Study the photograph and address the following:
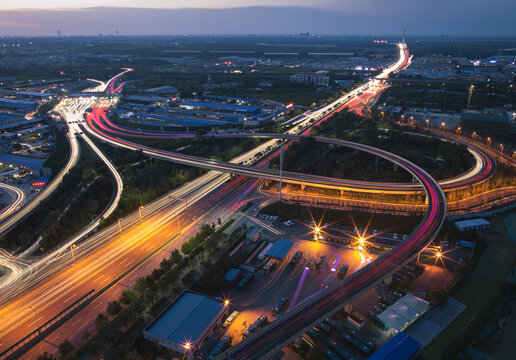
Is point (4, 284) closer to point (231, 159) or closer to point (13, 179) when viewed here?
point (13, 179)

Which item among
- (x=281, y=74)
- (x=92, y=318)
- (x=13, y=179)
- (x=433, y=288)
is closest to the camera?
(x=92, y=318)

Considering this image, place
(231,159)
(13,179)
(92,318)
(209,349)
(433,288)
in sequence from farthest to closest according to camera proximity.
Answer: (231,159)
(13,179)
(433,288)
(92,318)
(209,349)

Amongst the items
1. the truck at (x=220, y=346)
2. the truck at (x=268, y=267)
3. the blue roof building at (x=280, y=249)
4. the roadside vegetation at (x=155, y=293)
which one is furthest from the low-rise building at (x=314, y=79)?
the truck at (x=220, y=346)

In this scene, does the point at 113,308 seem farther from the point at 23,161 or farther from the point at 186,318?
the point at 23,161

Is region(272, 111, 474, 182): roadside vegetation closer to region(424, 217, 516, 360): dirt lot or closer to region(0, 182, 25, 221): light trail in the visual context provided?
region(424, 217, 516, 360): dirt lot

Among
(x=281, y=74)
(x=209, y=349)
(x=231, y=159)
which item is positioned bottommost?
(x=209, y=349)

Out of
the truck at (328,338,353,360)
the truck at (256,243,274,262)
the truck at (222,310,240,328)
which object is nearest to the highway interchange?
the truck at (328,338,353,360)

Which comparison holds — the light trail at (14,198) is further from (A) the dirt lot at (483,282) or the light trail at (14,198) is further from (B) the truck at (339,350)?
(A) the dirt lot at (483,282)

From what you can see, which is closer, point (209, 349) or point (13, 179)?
point (209, 349)

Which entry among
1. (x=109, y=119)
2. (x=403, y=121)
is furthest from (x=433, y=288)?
(x=109, y=119)
